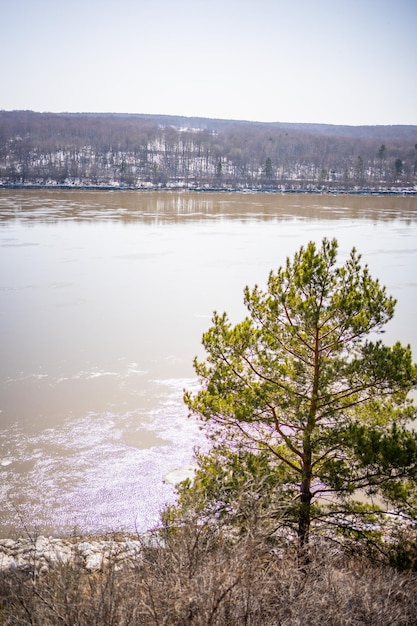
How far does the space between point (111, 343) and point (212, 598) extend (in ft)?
35.5

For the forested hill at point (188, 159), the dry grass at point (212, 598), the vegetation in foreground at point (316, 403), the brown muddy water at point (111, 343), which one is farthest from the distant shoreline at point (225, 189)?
the dry grass at point (212, 598)

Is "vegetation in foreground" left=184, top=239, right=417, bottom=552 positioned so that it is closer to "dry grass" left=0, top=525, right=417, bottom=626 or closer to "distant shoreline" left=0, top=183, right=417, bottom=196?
"dry grass" left=0, top=525, right=417, bottom=626

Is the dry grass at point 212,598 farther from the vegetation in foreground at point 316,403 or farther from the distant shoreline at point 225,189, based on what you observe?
the distant shoreline at point 225,189

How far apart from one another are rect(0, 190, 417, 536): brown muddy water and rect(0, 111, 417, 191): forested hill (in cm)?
5470

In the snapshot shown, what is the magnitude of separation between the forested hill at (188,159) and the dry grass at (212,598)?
266 feet

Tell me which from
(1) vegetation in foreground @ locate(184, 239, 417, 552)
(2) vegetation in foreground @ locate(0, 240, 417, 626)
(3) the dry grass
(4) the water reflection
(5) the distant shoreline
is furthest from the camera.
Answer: (5) the distant shoreline

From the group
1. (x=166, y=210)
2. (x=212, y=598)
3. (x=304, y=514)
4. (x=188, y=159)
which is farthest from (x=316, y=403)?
(x=188, y=159)

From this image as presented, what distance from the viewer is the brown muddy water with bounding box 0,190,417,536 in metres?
8.34

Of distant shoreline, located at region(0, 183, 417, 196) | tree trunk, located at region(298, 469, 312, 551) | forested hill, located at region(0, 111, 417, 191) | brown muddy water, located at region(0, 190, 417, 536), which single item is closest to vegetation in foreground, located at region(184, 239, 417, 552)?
tree trunk, located at region(298, 469, 312, 551)

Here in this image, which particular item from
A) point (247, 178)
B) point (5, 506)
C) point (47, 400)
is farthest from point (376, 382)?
point (247, 178)

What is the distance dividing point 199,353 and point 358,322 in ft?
26.9

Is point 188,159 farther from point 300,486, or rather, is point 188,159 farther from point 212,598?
point 212,598

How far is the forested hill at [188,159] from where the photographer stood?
3499 inches

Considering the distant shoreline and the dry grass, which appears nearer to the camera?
the dry grass
